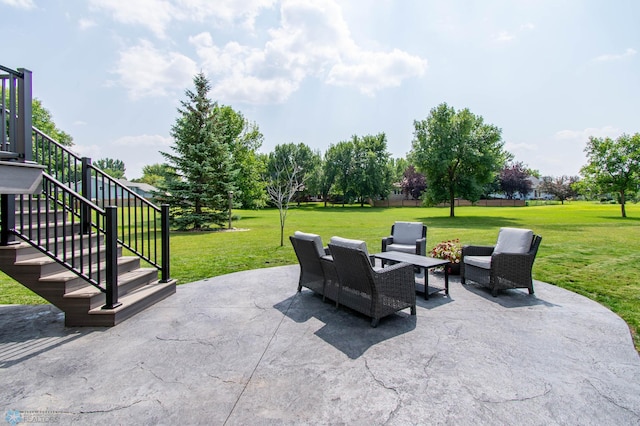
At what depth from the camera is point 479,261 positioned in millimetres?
4742

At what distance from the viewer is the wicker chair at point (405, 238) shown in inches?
241

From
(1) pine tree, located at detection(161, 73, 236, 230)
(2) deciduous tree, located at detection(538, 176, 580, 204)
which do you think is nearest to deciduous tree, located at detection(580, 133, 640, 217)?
(1) pine tree, located at detection(161, 73, 236, 230)

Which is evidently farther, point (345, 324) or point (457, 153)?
point (457, 153)

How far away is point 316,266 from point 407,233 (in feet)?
9.78

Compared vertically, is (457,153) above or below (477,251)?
above

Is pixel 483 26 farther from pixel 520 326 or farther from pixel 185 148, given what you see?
pixel 185 148

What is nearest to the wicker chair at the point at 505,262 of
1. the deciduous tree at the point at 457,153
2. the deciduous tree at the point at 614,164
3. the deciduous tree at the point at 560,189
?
the deciduous tree at the point at 457,153

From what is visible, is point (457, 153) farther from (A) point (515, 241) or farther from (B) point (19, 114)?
(B) point (19, 114)

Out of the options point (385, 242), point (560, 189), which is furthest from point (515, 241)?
point (560, 189)

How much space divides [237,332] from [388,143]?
4403 cm

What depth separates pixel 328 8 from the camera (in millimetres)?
7070

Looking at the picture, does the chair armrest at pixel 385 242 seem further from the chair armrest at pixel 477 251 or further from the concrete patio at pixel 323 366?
the concrete patio at pixel 323 366

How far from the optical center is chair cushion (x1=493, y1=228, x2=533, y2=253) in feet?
15.6

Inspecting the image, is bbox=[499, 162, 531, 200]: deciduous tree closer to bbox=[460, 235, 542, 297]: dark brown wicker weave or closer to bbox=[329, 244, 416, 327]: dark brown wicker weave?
bbox=[460, 235, 542, 297]: dark brown wicker weave
